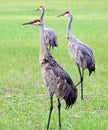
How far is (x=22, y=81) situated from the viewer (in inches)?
456

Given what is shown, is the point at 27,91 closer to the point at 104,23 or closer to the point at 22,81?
the point at 22,81

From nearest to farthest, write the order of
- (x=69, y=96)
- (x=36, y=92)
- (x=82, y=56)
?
(x=69, y=96) < (x=82, y=56) < (x=36, y=92)

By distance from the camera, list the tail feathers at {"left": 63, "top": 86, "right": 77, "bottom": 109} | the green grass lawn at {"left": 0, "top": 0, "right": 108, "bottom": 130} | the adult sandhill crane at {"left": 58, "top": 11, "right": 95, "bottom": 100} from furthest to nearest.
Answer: the adult sandhill crane at {"left": 58, "top": 11, "right": 95, "bottom": 100}, the green grass lawn at {"left": 0, "top": 0, "right": 108, "bottom": 130}, the tail feathers at {"left": 63, "top": 86, "right": 77, "bottom": 109}

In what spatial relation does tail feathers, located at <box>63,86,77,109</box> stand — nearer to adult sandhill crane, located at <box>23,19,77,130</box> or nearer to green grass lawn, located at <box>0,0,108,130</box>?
adult sandhill crane, located at <box>23,19,77,130</box>

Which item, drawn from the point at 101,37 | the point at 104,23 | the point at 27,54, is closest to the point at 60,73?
the point at 27,54

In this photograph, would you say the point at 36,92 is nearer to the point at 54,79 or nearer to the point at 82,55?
the point at 82,55

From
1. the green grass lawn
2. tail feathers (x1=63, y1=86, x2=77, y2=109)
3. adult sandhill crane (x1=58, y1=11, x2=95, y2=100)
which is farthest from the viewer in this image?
adult sandhill crane (x1=58, y1=11, x2=95, y2=100)

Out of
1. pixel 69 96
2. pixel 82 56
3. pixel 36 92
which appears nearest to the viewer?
pixel 69 96

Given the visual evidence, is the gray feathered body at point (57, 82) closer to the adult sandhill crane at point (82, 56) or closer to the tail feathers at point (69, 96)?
the tail feathers at point (69, 96)

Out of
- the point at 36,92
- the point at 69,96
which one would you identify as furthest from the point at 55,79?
the point at 36,92

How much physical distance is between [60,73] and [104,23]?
2263cm

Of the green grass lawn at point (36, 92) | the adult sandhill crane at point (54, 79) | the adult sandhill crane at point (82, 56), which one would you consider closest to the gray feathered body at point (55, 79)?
the adult sandhill crane at point (54, 79)

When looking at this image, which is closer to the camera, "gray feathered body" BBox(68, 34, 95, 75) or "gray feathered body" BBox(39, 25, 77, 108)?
"gray feathered body" BBox(39, 25, 77, 108)

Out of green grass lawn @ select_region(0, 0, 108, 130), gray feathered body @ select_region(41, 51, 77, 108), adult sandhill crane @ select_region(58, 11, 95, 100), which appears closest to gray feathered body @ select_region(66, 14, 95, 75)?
adult sandhill crane @ select_region(58, 11, 95, 100)
